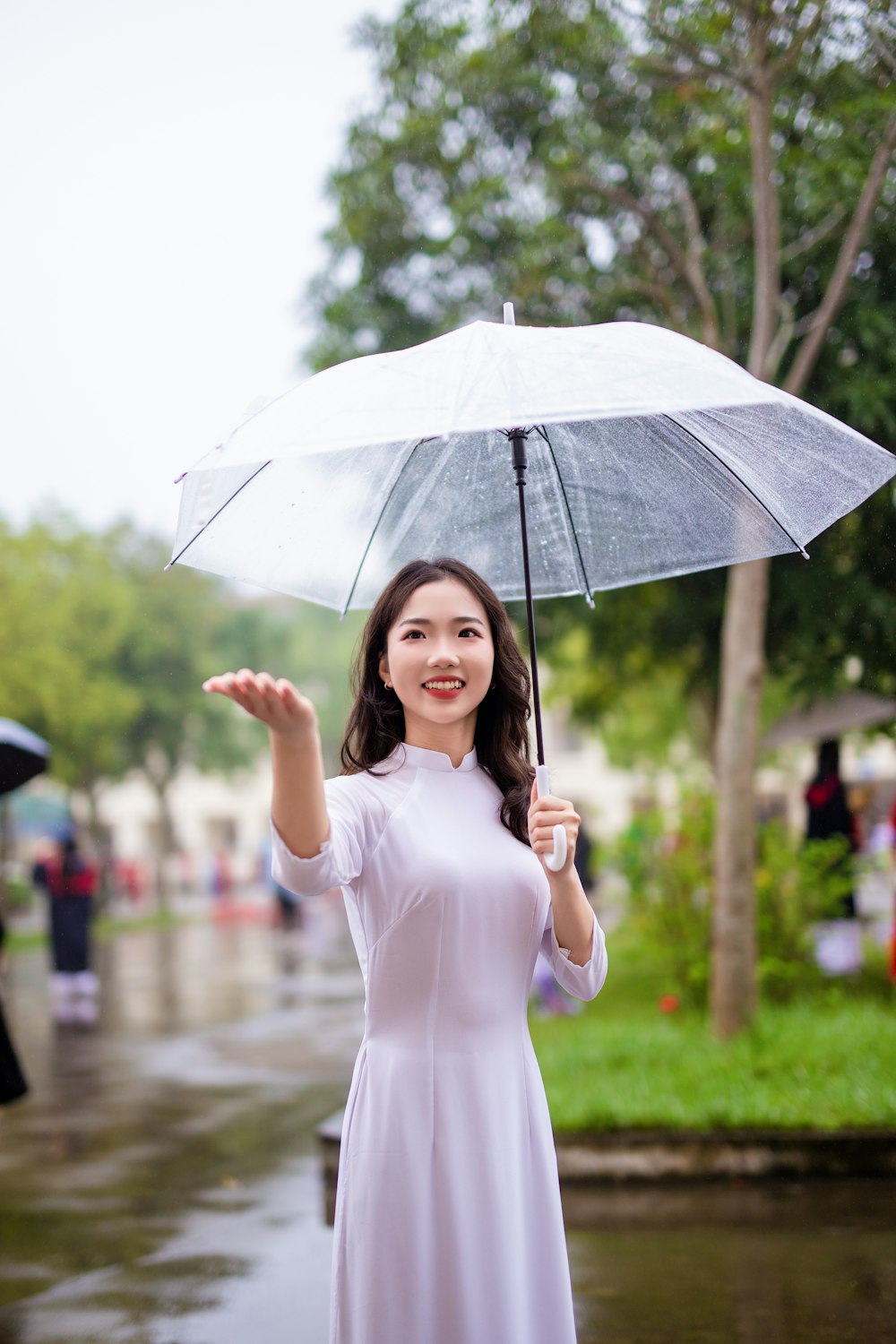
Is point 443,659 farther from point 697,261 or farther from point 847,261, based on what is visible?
point 697,261

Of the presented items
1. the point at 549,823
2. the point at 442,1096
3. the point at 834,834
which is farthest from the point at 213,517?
the point at 834,834

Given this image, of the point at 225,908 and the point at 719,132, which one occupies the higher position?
the point at 719,132

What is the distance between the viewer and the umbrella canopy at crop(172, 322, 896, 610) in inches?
100

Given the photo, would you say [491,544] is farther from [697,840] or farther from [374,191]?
[374,191]

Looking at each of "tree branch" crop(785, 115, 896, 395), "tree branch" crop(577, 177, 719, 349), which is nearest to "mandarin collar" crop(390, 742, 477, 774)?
"tree branch" crop(785, 115, 896, 395)

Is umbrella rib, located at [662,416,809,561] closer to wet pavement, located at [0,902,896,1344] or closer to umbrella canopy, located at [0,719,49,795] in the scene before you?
wet pavement, located at [0,902,896,1344]

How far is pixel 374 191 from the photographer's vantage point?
1014cm

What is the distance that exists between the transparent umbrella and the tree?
3.61 m

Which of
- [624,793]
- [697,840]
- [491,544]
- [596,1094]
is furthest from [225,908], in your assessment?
[491,544]

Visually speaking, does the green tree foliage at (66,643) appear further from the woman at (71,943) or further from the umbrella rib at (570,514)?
the umbrella rib at (570,514)

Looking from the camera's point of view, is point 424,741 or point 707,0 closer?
point 424,741

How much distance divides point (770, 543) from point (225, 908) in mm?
35676

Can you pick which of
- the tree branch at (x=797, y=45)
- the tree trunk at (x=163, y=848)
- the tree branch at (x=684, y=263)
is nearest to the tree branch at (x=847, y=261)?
the tree branch at (x=797, y=45)

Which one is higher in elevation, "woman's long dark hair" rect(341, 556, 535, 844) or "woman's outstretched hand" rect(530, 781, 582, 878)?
"woman's long dark hair" rect(341, 556, 535, 844)
